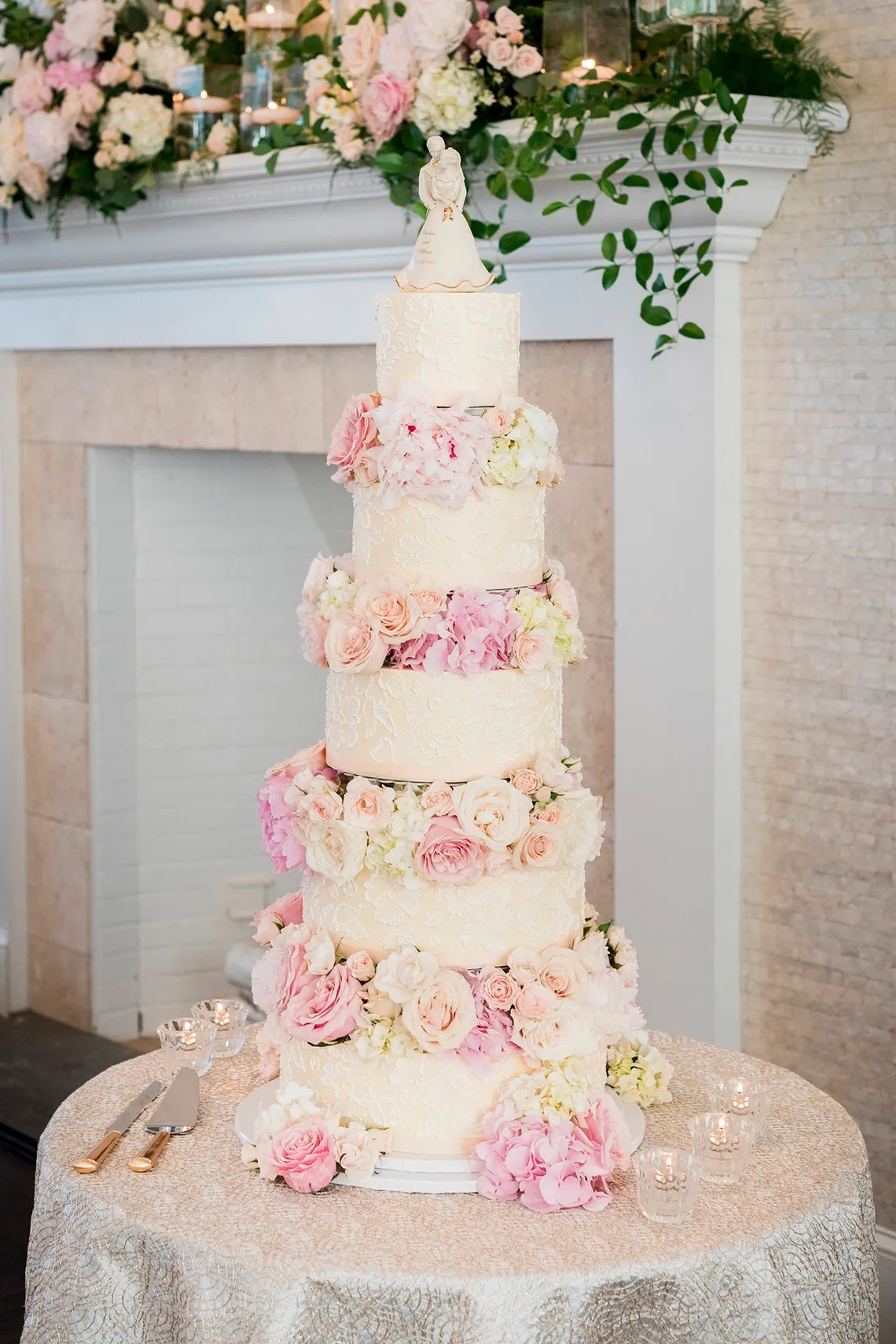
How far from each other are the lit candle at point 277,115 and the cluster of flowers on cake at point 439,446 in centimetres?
175

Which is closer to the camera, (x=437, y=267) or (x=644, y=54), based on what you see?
(x=437, y=267)

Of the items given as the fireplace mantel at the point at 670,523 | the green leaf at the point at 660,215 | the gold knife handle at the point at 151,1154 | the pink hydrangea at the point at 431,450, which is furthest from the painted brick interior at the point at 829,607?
the gold knife handle at the point at 151,1154

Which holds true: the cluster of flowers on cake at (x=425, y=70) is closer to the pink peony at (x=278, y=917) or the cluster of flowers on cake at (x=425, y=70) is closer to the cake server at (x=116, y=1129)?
the pink peony at (x=278, y=917)

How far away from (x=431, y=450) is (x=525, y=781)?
0.40 metres

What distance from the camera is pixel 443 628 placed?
1.86 metres

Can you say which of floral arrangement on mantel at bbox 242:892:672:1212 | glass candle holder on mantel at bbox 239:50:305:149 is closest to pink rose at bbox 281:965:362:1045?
floral arrangement on mantel at bbox 242:892:672:1212

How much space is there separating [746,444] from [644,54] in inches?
28.7

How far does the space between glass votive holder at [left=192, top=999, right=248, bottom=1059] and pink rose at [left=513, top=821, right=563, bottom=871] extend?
2.04 feet

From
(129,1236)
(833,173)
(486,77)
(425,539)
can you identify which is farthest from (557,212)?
(129,1236)

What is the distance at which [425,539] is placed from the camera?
189 cm

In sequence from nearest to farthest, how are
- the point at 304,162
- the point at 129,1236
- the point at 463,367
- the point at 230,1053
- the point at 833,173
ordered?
the point at 129,1236 → the point at 463,367 → the point at 230,1053 → the point at 833,173 → the point at 304,162

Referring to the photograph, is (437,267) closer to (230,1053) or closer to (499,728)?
(499,728)

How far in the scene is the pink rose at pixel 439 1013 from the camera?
1.83 m

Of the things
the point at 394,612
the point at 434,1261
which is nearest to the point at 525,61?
the point at 394,612
